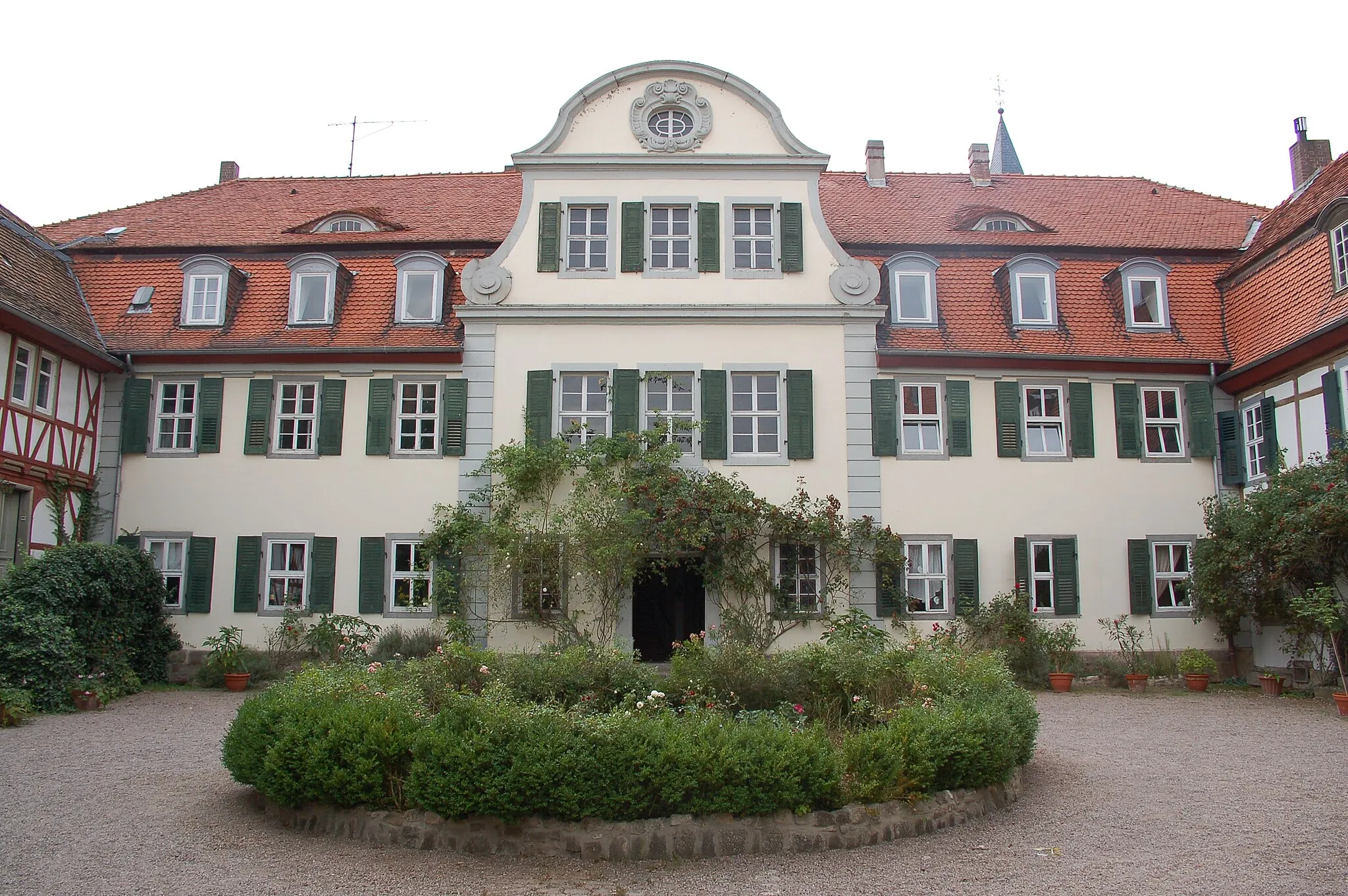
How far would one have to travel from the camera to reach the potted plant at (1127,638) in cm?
1791

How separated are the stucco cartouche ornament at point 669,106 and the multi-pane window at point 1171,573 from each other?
10.6 metres

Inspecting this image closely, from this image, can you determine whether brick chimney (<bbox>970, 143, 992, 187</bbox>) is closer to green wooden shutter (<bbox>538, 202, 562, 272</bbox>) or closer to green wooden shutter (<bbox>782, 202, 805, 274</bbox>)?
green wooden shutter (<bbox>782, 202, 805, 274</bbox>)

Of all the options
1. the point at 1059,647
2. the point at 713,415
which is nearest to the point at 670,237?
the point at 713,415

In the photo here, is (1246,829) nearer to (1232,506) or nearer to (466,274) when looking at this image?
(1232,506)

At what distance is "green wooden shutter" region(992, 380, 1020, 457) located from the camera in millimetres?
18734

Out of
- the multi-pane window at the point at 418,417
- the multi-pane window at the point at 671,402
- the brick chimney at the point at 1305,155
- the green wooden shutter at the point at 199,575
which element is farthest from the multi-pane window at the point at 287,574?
the brick chimney at the point at 1305,155

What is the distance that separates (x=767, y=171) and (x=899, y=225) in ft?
11.5

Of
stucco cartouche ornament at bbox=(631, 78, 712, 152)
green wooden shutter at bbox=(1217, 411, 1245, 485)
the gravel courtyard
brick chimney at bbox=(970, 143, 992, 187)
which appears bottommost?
the gravel courtyard

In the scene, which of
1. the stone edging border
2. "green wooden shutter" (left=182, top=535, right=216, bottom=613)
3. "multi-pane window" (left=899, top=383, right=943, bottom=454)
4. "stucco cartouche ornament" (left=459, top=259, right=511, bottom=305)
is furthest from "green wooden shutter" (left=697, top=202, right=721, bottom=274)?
the stone edging border

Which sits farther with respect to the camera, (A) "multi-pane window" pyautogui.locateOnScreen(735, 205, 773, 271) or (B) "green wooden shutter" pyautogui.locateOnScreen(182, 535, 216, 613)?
(A) "multi-pane window" pyautogui.locateOnScreen(735, 205, 773, 271)

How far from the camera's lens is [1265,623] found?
1784 cm

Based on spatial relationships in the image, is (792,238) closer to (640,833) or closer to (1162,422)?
(1162,422)

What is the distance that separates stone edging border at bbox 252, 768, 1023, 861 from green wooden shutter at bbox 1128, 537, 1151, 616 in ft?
38.0

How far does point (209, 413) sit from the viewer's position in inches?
745
